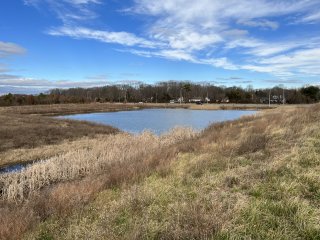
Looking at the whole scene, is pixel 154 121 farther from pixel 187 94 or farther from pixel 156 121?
pixel 187 94

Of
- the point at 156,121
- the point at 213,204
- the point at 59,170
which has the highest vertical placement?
the point at 213,204

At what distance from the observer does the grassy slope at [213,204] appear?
4824 millimetres

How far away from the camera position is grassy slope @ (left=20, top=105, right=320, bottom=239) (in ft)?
15.8

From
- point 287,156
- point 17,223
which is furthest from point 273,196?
point 17,223

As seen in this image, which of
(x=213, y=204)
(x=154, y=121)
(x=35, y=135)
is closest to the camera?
(x=213, y=204)

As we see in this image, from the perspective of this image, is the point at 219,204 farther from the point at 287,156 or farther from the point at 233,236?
the point at 287,156

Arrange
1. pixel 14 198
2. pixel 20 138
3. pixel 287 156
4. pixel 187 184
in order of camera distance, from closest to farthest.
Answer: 1. pixel 187 184
2. pixel 287 156
3. pixel 14 198
4. pixel 20 138

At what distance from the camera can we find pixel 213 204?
5.79 meters

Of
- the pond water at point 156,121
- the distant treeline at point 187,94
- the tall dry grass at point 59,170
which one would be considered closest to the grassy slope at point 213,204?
the tall dry grass at point 59,170

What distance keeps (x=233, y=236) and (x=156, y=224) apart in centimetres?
130

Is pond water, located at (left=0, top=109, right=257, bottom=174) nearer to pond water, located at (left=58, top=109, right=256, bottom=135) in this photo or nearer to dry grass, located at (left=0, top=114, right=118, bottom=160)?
pond water, located at (left=58, top=109, right=256, bottom=135)

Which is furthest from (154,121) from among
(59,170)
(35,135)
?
(59,170)

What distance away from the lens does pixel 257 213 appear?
5277 millimetres

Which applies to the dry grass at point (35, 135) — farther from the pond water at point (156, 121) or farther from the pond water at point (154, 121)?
the pond water at point (156, 121)
